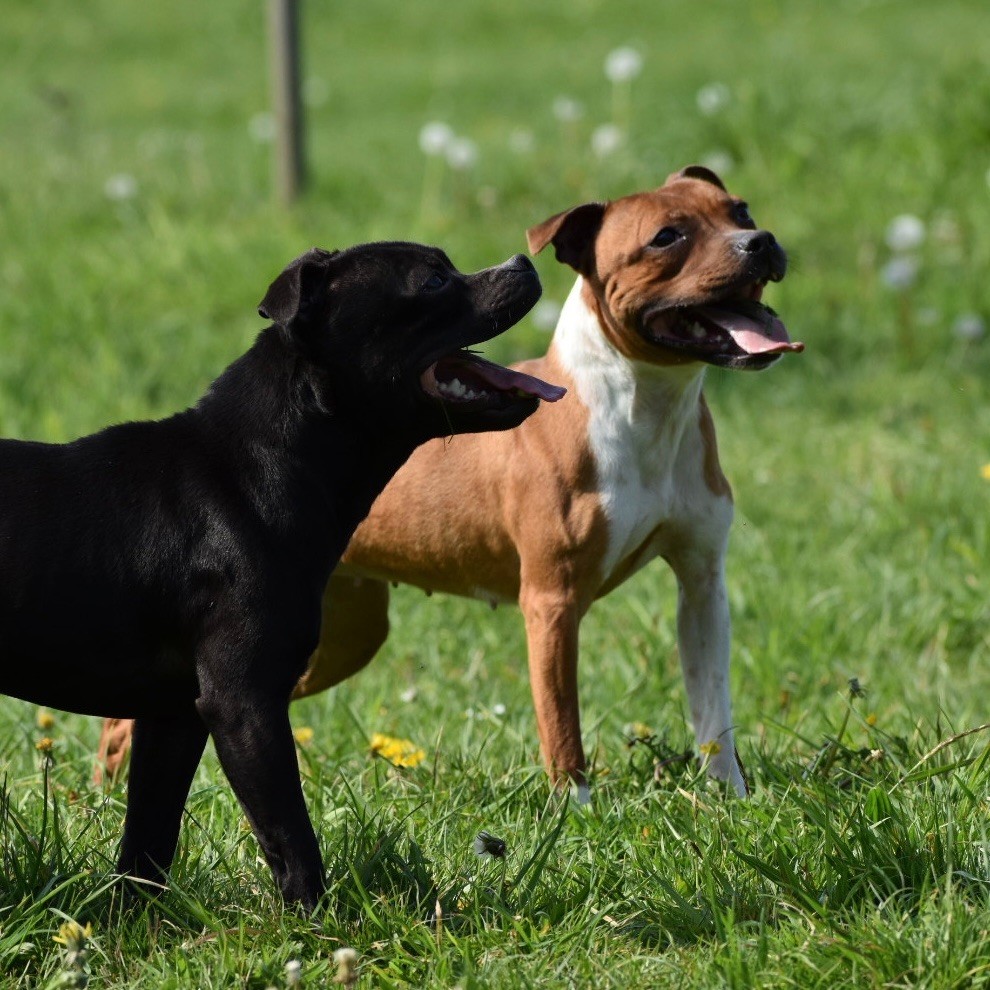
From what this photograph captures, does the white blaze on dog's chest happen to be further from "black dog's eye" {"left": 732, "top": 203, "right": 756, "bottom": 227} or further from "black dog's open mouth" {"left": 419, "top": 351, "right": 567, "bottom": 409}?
"black dog's open mouth" {"left": 419, "top": 351, "right": 567, "bottom": 409}

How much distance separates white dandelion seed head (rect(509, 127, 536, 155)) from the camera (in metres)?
10.7

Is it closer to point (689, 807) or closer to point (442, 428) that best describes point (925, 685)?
point (689, 807)

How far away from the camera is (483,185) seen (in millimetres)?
10023

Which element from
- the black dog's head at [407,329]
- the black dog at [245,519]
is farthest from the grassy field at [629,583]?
the black dog's head at [407,329]

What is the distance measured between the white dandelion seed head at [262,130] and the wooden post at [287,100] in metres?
1.69

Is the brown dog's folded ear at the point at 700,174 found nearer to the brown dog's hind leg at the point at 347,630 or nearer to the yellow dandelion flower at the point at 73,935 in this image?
the brown dog's hind leg at the point at 347,630

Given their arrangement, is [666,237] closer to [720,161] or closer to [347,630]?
[347,630]

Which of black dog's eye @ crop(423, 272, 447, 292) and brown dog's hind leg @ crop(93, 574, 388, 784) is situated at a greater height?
black dog's eye @ crop(423, 272, 447, 292)

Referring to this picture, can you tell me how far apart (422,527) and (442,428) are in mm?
1201

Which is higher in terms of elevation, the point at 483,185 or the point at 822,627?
the point at 483,185

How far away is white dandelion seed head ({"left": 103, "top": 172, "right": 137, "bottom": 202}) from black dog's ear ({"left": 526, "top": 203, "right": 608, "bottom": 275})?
571 cm

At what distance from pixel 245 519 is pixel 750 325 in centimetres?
153

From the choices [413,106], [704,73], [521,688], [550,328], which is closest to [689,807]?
[521,688]

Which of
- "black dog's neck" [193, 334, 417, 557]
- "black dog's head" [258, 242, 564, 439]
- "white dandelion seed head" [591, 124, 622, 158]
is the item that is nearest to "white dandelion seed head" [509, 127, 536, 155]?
"white dandelion seed head" [591, 124, 622, 158]
